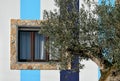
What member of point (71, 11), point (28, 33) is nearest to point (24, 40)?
point (28, 33)

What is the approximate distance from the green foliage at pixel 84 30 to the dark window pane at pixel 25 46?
12.5ft

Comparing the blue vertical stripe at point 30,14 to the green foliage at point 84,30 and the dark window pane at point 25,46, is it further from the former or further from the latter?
the green foliage at point 84,30

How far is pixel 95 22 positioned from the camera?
10289 millimetres

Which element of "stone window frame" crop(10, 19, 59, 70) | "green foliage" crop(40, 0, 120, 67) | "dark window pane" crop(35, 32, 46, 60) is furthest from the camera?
"dark window pane" crop(35, 32, 46, 60)

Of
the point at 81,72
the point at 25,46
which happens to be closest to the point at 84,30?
the point at 81,72

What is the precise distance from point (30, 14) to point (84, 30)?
13.8 ft

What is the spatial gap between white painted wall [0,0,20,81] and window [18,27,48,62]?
1.74 feet

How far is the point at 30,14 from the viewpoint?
46.6ft

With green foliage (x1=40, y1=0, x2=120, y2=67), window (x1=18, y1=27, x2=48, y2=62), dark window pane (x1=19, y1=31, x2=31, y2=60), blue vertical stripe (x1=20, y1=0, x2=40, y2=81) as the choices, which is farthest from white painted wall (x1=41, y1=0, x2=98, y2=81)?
green foliage (x1=40, y1=0, x2=120, y2=67)

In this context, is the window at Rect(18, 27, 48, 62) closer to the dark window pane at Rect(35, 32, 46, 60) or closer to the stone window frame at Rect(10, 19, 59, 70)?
the dark window pane at Rect(35, 32, 46, 60)

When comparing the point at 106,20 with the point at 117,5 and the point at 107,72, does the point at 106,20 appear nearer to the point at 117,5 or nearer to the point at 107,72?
the point at 117,5

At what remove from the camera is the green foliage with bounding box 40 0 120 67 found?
9.84m

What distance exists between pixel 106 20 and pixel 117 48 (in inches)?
29.5

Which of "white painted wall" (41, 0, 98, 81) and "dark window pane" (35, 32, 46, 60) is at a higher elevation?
"dark window pane" (35, 32, 46, 60)
